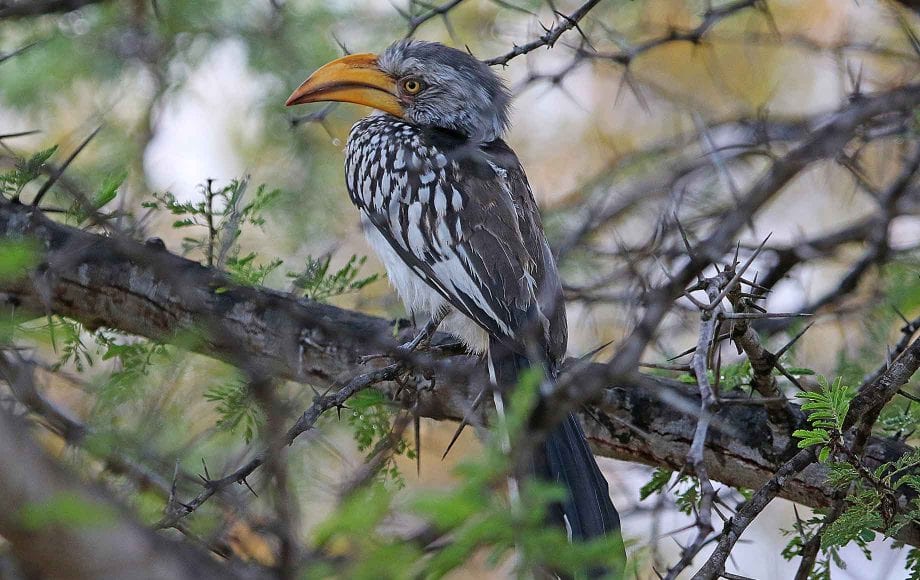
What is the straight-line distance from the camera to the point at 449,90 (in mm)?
3816

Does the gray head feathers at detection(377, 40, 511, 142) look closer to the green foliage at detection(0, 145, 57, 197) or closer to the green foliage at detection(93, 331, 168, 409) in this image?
the green foliage at detection(93, 331, 168, 409)

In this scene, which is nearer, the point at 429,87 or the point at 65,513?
the point at 65,513

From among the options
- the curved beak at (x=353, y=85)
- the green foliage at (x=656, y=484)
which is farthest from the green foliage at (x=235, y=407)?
the curved beak at (x=353, y=85)

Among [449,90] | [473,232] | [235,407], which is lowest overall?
[235,407]

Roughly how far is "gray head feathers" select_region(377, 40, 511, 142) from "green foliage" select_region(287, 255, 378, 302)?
1006 mm

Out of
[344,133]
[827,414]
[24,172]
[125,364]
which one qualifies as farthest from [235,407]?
[344,133]

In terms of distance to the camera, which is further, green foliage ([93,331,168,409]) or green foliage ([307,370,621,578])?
green foliage ([93,331,168,409])

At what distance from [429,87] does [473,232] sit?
997mm

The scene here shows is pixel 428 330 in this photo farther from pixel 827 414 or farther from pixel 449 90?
pixel 827 414

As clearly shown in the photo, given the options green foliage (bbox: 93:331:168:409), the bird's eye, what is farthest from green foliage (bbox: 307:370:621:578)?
the bird's eye

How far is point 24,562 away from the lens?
84 centimetres

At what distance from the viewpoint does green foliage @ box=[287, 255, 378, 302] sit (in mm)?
2650

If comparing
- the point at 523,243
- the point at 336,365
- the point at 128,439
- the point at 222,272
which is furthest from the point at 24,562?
the point at 523,243

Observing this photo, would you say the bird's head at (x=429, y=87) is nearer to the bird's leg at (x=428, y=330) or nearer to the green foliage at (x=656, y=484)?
the bird's leg at (x=428, y=330)
